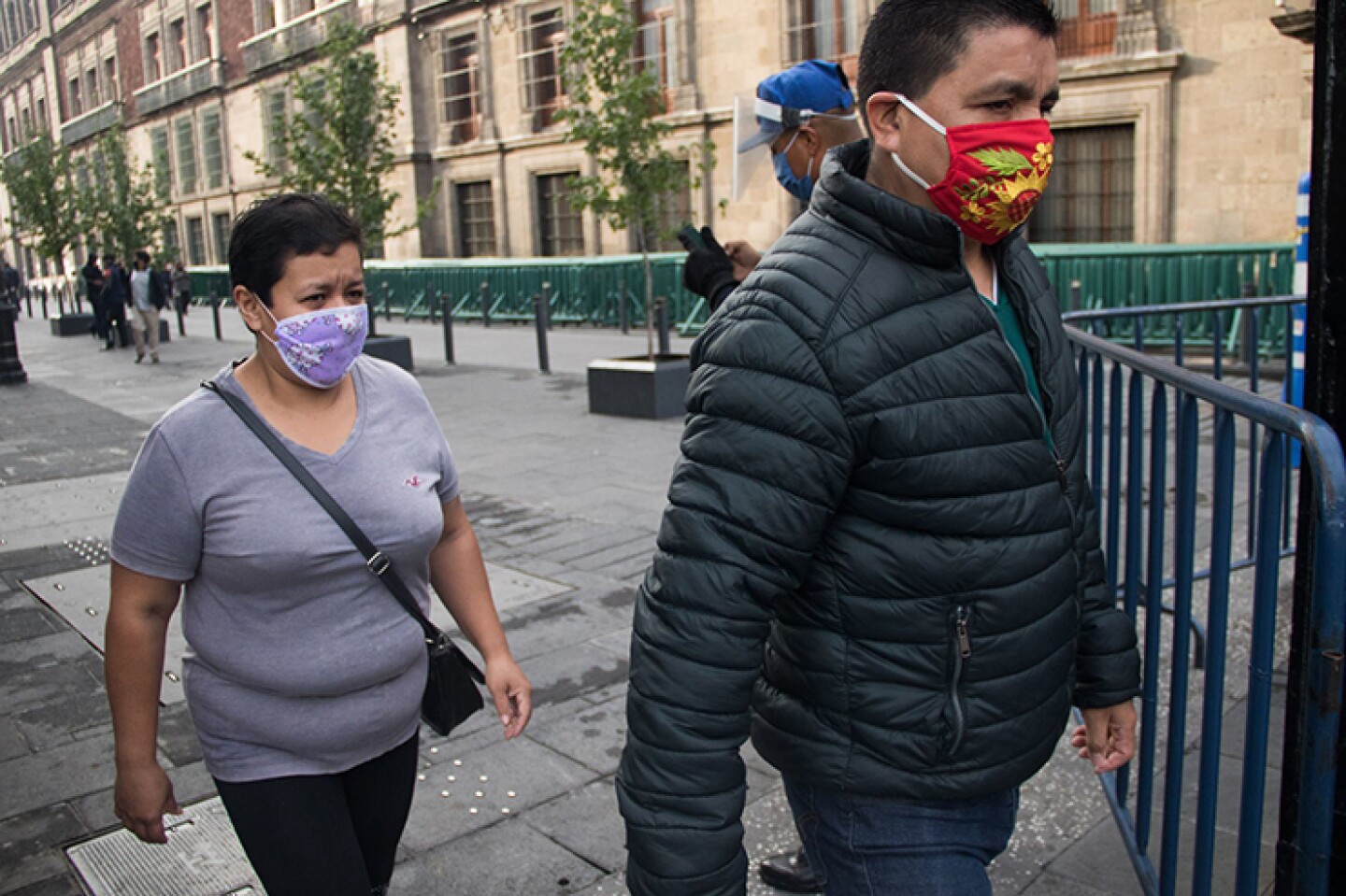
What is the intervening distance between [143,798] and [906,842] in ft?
4.36

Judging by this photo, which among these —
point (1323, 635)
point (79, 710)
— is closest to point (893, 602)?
point (1323, 635)

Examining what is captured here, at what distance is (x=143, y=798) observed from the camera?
2158 millimetres

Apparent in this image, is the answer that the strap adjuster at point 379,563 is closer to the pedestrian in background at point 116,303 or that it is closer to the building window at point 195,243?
the pedestrian in background at point 116,303

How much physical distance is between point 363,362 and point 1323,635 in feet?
5.87

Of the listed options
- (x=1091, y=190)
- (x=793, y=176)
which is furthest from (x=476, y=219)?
(x=793, y=176)

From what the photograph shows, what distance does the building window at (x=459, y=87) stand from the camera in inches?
1144

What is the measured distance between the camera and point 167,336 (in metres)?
22.3

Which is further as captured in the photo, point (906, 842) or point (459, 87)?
point (459, 87)

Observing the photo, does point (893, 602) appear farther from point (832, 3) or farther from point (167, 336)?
point (167, 336)

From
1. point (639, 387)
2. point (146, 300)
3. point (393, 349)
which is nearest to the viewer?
point (639, 387)

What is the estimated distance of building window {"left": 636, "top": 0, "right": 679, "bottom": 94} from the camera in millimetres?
23722

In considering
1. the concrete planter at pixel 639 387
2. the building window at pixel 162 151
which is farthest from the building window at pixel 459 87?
the concrete planter at pixel 639 387

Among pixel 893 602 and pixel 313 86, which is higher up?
pixel 313 86

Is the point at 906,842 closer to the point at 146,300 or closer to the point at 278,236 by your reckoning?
the point at 278,236
